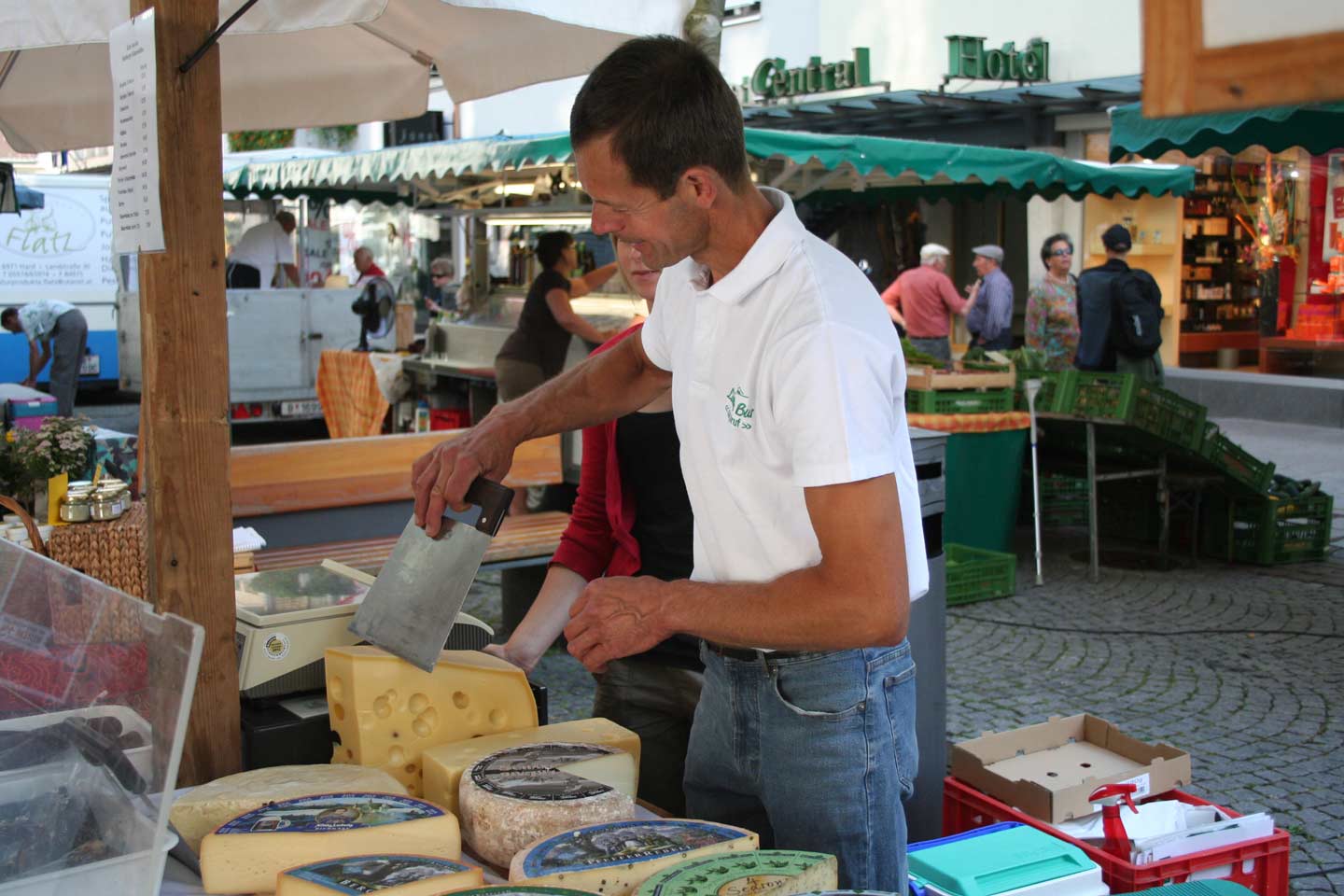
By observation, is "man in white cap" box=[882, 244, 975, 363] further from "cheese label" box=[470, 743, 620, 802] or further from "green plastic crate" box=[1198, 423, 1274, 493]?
"cheese label" box=[470, 743, 620, 802]

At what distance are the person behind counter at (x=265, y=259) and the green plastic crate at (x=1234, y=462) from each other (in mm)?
10901

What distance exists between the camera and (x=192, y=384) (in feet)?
6.98

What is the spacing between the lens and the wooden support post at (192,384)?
2.10 metres

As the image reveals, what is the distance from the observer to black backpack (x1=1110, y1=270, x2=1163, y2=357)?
342 inches

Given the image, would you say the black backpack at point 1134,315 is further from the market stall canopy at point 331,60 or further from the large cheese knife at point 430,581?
the large cheese knife at point 430,581

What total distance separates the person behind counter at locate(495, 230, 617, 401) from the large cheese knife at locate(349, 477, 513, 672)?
258 inches

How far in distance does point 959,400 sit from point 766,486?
5.86 meters

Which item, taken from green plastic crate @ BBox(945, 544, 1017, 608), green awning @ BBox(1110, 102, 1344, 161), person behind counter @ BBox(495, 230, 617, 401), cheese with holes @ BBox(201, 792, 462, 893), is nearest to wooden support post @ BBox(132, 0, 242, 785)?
cheese with holes @ BBox(201, 792, 462, 893)

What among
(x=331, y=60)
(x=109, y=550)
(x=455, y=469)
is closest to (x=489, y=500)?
(x=455, y=469)

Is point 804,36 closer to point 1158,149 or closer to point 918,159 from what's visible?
point 918,159

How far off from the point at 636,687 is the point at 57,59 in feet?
10.5

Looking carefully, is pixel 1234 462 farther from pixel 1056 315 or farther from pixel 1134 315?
pixel 1056 315

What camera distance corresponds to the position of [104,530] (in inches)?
141

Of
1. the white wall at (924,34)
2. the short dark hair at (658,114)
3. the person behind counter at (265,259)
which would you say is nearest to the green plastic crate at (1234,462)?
the short dark hair at (658,114)
